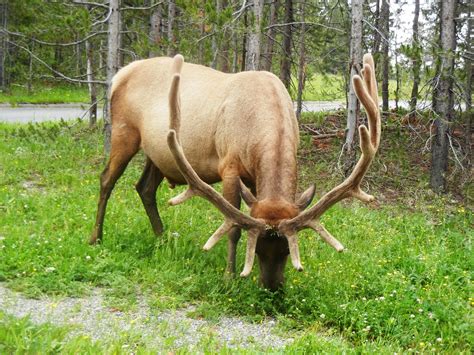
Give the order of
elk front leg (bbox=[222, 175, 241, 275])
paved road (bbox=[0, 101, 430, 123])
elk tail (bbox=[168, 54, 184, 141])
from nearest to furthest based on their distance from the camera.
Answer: elk tail (bbox=[168, 54, 184, 141])
elk front leg (bbox=[222, 175, 241, 275])
paved road (bbox=[0, 101, 430, 123])

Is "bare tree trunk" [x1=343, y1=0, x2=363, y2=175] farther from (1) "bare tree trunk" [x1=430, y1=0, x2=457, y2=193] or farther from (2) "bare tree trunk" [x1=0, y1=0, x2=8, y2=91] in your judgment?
(2) "bare tree trunk" [x1=0, y1=0, x2=8, y2=91]

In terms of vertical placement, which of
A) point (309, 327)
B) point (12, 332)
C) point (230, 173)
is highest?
point (230, 173)

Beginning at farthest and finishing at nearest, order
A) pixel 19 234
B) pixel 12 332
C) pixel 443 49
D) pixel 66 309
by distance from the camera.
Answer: pixel 443 49 < pixel 19 234 < pixel 66 309 < pixel 12 332

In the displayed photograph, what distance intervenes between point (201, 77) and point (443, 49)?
497 cm

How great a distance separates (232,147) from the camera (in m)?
5.95

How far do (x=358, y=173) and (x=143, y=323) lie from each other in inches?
86.1

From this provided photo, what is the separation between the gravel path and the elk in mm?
528

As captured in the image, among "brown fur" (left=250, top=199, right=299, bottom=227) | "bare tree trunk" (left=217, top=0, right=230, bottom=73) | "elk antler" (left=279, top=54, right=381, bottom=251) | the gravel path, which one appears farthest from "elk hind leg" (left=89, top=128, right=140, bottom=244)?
"bare tree trunk" (left=217, top=0, right=230, bottom=73)

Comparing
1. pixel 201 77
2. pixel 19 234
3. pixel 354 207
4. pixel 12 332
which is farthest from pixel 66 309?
pixel 354 207

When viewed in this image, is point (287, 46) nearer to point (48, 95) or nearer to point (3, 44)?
point (48, 95)

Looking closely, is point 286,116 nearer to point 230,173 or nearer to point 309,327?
point 230,173

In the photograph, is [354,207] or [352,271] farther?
[354,207]

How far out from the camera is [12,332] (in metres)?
3.99

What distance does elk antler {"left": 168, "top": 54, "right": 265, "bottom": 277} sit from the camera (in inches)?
197
